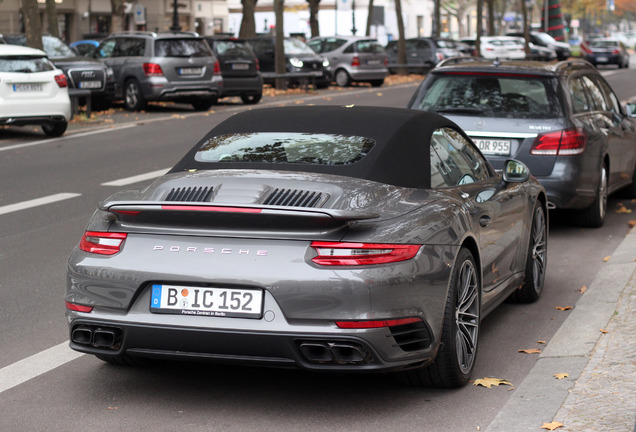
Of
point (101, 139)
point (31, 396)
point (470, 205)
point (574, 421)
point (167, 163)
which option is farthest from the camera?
point (101, 139)

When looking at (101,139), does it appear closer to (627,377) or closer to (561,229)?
(561,229)

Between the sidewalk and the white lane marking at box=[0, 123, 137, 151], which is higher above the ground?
the white lane marking at box=[0, 123, 137, 151]

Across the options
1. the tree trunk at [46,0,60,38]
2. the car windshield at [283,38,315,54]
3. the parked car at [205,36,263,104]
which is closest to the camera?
the parked car at [205,36,263,104]

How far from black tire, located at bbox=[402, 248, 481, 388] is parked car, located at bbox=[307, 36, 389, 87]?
31.9m

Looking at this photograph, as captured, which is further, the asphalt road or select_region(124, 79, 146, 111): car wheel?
select_region(124, 79, 146, 111): car wheel

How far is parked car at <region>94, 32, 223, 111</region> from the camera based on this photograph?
2484 centimetres

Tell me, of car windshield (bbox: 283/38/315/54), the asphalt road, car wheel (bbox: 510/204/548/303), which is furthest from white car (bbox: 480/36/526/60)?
car wheel (bbox: 510/204/548/303)

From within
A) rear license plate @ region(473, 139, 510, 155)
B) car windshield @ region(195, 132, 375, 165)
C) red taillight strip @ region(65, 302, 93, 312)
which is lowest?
red taillight strip @ region(65, 302, 93, 312)

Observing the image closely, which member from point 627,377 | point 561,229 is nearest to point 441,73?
point 561,229

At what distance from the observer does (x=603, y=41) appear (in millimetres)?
57094

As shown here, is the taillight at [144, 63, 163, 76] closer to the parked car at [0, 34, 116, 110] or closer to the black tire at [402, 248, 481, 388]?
the parked car at [0, 34, 116, 110]

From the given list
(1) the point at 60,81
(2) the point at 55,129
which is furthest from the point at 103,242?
(2) the point at 55,129

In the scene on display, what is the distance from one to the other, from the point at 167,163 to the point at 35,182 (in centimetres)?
250

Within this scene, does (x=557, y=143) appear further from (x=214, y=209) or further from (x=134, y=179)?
(x=134, y=179)
